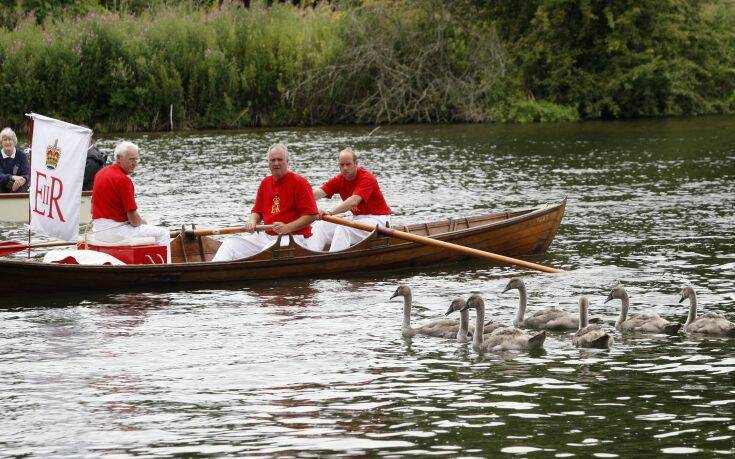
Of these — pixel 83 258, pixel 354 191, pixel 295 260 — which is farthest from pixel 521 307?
pixel 83 258

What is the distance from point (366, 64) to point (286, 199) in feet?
92.3

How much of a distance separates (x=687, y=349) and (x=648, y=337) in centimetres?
61

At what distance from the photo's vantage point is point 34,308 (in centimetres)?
1623

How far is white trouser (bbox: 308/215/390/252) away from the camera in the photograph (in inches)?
734

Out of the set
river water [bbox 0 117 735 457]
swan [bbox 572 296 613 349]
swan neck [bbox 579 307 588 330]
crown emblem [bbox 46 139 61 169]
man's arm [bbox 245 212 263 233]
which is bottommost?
river water [bbox 0 117 735 457]

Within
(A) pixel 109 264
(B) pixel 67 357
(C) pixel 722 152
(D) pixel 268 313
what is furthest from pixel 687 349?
(C) pixel 722 152

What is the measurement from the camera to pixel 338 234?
18.6 metres

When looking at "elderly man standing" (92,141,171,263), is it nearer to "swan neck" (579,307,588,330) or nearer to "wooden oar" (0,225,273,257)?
"wooden oar" (0,225,273,257)

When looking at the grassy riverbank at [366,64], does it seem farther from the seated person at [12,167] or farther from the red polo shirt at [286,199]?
the red polo shirt at [286,199]

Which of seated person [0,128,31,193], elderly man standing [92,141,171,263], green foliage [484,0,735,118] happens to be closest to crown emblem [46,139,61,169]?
elderly man standing [92,141,171,263]

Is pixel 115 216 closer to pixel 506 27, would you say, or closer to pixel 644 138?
pixel 644 138

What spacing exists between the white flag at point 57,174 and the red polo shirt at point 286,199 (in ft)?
7.99

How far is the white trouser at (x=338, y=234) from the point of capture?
1864cm

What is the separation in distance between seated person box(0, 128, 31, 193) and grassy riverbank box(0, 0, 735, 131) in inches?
801
